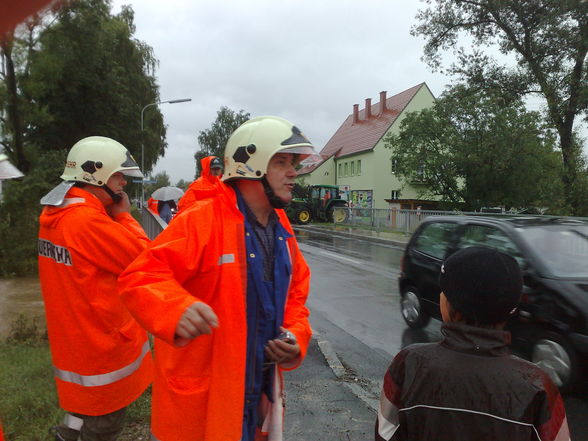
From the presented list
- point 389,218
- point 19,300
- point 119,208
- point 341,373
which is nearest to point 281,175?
point 119,208

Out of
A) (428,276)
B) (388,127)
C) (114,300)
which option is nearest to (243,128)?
(114,300)

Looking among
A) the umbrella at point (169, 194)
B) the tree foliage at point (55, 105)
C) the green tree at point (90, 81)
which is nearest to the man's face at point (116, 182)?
the tree foliage at point (55, 105)

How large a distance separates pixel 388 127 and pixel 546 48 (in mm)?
23869

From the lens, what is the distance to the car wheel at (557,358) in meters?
4.07

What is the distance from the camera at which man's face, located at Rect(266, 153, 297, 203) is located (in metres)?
2.10

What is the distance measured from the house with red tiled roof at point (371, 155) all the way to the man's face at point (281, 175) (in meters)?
34.0

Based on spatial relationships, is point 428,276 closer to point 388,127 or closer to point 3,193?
point 3,193

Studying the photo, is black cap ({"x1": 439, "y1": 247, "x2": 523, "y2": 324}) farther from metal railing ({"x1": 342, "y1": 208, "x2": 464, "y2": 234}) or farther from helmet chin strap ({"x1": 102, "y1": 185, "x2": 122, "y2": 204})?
metal railing ({"x1": 342, "y1": 208, "x2": 464, "y2": 234})

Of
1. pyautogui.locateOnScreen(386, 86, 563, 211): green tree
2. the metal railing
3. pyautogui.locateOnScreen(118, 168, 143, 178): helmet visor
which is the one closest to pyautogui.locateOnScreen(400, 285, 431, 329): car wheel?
pyautogui.locateOnScreen(118, 168, 143, 178): helmet visor

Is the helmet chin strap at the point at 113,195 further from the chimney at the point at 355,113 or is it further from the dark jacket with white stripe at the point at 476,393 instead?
the chimney at the point at 355,113

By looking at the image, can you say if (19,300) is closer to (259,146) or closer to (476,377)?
(259,146)

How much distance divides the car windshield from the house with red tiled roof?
30673mm

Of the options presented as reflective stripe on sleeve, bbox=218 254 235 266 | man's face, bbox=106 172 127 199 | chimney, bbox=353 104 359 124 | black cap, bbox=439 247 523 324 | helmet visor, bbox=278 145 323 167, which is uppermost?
chimney, bbox=353 104 359 124

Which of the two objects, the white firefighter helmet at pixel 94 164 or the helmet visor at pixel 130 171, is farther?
the helmet visor at pixel 130 171
